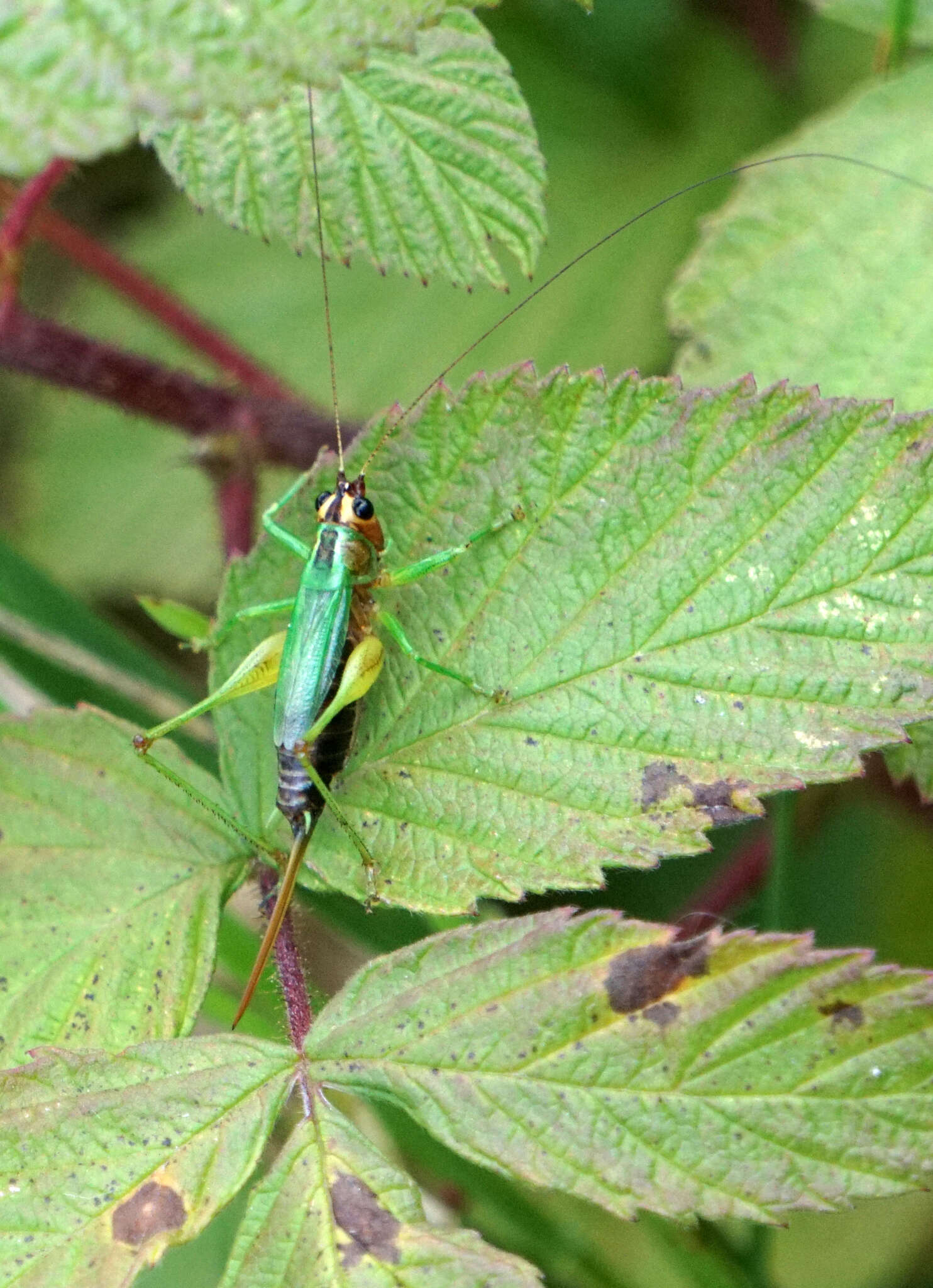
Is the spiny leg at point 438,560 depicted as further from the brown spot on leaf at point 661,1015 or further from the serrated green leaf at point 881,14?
the serrated green leaf at point 881,14

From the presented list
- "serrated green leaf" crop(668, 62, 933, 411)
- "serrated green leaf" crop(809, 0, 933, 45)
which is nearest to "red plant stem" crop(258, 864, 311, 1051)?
"serrated green leaf" crop(668, 62, 933, 411)

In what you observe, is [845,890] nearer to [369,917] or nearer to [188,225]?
[369,917]

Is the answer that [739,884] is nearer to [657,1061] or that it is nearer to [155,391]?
[657,1061]

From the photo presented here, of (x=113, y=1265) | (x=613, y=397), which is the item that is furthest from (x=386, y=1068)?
(x=613, y=397)

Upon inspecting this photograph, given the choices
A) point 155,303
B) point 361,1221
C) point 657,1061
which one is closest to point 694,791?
→ point 657,1061

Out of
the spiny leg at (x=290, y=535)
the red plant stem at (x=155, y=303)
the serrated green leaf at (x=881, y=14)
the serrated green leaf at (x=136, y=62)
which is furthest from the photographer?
the red plant stem at (x=155, y=303)

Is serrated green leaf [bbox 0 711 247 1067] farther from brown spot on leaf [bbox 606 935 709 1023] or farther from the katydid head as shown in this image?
brown spot on leaf [bbox 606 935 709 1023]

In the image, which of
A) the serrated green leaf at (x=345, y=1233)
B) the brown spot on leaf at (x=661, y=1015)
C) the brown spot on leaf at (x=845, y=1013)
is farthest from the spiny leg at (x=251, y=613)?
the brown spot on leaf at (x=845, y=1013)
